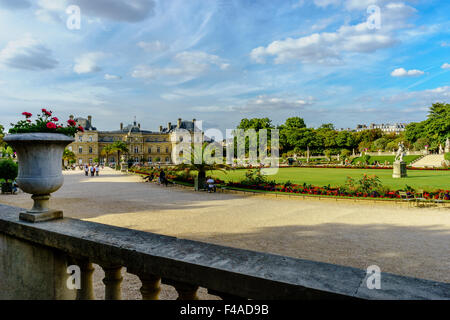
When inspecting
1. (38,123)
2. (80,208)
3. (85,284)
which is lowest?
(80,208)

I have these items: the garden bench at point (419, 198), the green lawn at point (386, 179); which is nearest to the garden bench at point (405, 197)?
the garden bench at point (419, 198)

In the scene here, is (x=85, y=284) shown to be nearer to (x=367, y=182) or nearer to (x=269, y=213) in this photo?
(x=269, y=213)

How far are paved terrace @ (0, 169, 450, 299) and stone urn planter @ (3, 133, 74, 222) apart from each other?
7.27ft

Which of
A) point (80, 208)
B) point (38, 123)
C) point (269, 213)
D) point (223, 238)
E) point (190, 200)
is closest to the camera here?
point (223, 238)

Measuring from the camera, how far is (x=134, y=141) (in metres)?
90.9

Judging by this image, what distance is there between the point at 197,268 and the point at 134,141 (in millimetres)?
93093

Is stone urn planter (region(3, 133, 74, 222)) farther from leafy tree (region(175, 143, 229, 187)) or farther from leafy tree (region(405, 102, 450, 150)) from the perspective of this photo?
leafy tree (region(405, 102, 450, 150))

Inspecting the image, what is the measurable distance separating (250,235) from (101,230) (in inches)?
221

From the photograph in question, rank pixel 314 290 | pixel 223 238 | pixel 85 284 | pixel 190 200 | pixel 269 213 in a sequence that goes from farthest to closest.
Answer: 1. pixel 190 200
2. pixel 269 213
3. pixel 223 238
4. pixel 85 284
5. pixel 314 290

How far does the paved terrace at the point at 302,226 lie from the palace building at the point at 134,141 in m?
75.6

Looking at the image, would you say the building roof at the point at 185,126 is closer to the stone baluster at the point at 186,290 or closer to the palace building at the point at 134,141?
the palace building at the point at 134,141

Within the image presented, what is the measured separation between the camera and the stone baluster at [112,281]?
232 cm
